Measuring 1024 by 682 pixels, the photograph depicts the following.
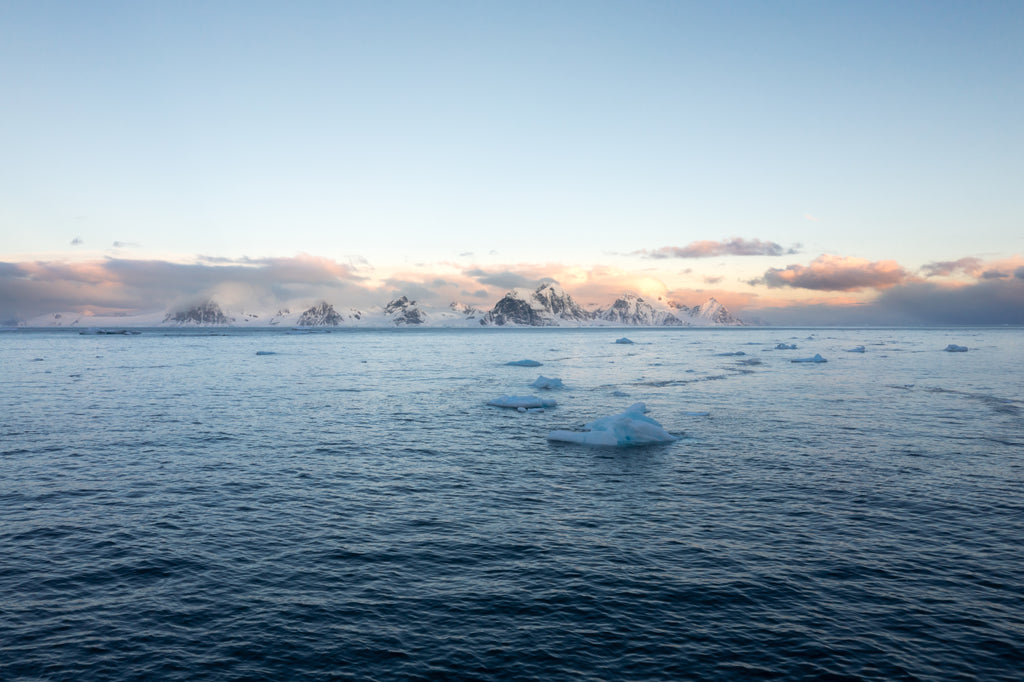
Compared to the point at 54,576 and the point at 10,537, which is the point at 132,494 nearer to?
the point at 10,537

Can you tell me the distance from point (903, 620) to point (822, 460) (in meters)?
16.3

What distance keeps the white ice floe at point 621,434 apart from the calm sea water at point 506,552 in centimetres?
116

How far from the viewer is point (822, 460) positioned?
93.5ft

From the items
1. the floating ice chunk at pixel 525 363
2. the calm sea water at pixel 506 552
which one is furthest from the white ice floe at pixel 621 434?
the floating ice chunk at pixel 525 363

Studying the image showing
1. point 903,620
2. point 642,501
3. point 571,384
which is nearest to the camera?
point 903,620

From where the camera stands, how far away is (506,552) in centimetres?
1719

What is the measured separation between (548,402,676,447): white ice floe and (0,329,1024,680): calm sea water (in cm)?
116

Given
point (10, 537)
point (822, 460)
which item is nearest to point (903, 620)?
point (822, 460)

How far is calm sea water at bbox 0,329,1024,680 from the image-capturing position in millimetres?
12094

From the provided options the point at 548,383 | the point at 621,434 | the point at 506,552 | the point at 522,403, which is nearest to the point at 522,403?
the point at 522,403

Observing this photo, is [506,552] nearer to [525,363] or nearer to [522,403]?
[522,403]

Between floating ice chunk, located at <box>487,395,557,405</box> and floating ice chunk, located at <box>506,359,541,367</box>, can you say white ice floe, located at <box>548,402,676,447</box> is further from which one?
floating ice chunk, located at <box>506,359,541,367</box>

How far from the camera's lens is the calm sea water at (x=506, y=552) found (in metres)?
12.1

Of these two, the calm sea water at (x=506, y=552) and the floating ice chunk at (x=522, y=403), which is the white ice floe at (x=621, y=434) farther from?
the floating ice chunk at (x=522, y=403)
